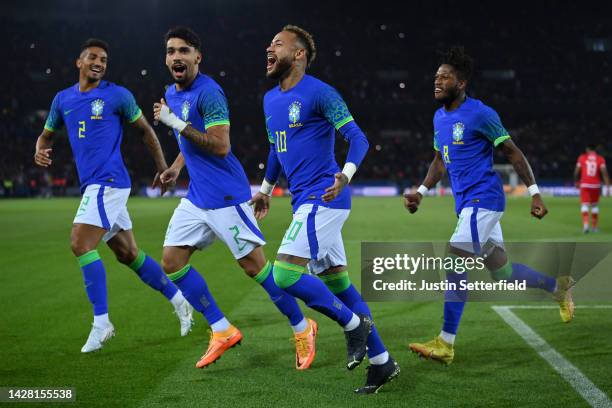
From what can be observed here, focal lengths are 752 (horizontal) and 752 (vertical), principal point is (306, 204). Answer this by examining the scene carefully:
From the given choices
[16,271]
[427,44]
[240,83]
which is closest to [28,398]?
[16,271]

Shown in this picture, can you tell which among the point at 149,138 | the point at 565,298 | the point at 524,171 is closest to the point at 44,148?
the point at 149,138

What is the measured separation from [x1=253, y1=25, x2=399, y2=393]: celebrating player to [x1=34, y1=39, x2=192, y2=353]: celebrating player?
63.0 inches

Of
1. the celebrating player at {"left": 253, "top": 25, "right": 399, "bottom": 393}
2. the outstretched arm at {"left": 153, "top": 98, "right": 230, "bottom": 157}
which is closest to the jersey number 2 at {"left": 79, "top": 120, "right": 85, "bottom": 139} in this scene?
the outstretched arm at {"left": 153, "top": 98, "right": 230, "bottom": 157}

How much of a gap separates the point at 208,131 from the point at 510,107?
55.9 meters

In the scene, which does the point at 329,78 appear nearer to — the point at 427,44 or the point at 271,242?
the point at 427,44

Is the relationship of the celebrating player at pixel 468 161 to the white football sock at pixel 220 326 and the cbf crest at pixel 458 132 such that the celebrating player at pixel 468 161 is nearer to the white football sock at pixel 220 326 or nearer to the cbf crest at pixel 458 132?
the cbf crest at pixel 458 132

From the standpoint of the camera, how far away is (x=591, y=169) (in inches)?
695

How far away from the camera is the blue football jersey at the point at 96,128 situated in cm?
618

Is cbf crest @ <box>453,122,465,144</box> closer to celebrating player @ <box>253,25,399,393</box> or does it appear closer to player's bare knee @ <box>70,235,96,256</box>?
celebrating player @ <box>253,25,399,393</box>

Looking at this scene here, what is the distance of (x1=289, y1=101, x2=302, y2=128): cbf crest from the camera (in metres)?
4.90

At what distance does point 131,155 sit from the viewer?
5450 cm

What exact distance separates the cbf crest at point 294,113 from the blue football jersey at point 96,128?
1.99m

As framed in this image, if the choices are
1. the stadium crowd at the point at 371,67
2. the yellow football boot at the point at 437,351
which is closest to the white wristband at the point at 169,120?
the yellow football boot at the point at 437,351

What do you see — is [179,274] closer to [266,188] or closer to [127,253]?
[266,188]
